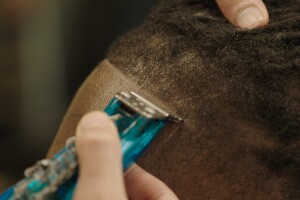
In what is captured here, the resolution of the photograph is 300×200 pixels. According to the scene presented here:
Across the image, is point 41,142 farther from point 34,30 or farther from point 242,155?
point 242,155

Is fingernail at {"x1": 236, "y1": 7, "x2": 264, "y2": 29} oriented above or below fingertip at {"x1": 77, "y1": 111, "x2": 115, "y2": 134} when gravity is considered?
above

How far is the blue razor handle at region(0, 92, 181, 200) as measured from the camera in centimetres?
58

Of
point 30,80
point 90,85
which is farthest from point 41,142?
point 90,85

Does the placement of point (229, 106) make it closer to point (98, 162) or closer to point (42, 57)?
point (98, 162)

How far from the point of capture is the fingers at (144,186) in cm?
70

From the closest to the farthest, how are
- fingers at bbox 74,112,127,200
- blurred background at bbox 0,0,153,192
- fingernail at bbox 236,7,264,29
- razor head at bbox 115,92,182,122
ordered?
fingers at bbox 74,112,127,200, razor head at bbox 115,92,182,122, fingernail at bbox 236,7,264,29, blurred background at bbox 0,0,153,192

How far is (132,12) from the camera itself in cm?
238

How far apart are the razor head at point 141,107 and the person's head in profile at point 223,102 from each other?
0.18 feet

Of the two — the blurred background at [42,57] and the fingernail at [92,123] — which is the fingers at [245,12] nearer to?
the fingernail at [92,123]

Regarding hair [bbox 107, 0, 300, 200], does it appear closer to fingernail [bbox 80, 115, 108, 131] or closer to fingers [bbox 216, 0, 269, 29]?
fingers [bbox 216, 0, 269, 29]

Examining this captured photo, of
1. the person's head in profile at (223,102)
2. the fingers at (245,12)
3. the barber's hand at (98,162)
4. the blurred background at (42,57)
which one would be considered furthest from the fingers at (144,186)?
the blurred background at (42,57)

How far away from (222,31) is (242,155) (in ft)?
0.70

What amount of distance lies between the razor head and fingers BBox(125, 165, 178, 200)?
97mm

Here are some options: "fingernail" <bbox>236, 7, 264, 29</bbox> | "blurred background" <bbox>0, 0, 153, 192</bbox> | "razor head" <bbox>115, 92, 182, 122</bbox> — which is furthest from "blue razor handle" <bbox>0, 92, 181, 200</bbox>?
"blurred background" <bbox>0, 0, 153, 192</bbox>
